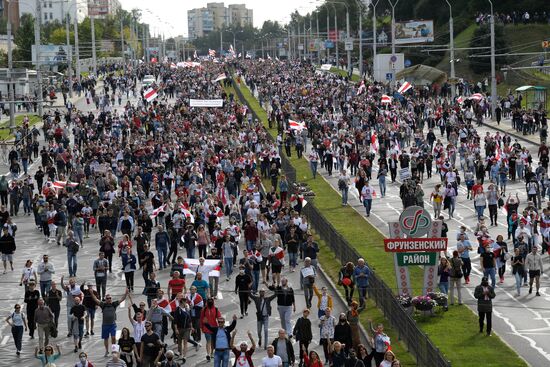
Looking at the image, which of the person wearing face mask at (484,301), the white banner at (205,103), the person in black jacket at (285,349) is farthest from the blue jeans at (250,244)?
the white banner at (205,103)

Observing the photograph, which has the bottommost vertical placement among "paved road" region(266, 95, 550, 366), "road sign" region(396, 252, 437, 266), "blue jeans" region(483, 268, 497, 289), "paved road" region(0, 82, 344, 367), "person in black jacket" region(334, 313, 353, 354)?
"paved road" region(266, 95, 550, 366)

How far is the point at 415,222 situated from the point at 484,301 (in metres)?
4.11

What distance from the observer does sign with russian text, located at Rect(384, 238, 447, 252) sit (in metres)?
28.1

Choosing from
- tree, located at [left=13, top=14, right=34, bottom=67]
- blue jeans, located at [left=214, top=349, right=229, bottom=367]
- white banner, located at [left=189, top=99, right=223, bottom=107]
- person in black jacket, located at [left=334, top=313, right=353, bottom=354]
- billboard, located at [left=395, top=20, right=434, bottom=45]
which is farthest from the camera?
tree, located at [left=13, top=14, right=34, bottom=67]

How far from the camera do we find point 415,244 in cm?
2822

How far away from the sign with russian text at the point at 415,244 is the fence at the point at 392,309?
95 centimetres

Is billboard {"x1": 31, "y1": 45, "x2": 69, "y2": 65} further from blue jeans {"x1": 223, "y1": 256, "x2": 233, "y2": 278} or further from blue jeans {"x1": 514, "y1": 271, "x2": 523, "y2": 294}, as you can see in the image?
blue jeans {"x1": 514, "y1": 271, "x2": 523, "y2": 294}

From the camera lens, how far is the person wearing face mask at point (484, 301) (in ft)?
83.5

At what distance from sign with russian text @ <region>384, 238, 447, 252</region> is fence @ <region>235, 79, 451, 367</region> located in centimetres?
95

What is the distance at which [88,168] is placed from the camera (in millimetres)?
47375

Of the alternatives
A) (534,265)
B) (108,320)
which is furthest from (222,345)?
(534,265)

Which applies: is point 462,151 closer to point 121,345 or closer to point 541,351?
point 541,351

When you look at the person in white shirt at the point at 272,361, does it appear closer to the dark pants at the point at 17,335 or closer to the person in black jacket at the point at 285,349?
the person in black jacket at the point at 285,349

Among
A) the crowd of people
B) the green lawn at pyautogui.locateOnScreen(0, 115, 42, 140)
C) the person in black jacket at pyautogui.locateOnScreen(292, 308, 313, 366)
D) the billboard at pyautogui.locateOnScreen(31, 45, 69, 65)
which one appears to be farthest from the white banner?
the person in black jacket at pyautogui.locateOnScreen(292, 308, 313, 366)
